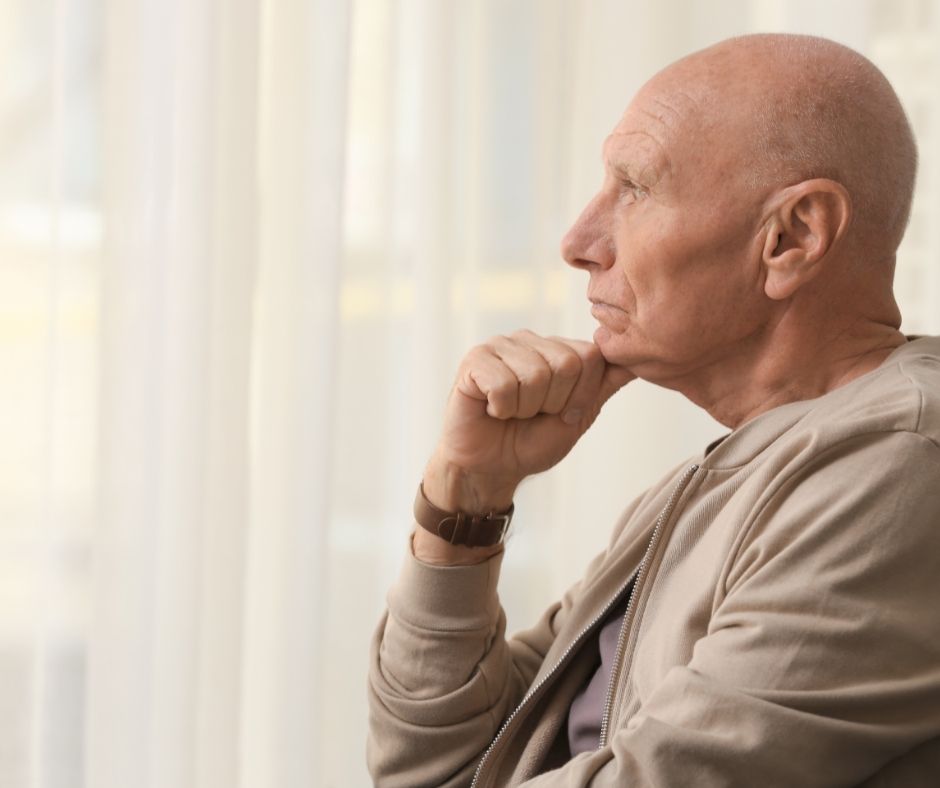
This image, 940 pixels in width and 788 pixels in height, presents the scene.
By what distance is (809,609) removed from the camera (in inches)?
45.3

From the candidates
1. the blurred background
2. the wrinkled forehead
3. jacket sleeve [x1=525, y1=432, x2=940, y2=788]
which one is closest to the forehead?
the wrinkled forehead

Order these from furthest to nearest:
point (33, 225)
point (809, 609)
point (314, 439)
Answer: point (314, 439), point (33, 225), point (809, 609)

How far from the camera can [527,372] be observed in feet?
5.03

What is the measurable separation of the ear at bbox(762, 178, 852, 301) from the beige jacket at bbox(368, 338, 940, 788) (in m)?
0.12

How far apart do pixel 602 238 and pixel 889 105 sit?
31 cm

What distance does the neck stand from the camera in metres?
1.41

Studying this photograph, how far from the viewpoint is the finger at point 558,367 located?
1.53 meters

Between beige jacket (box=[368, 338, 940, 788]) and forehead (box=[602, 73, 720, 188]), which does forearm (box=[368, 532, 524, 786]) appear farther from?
forehead (box=[602, 73, 720, 188])

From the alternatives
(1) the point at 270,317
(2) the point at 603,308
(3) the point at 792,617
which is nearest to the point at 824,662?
(3) the point at 792,617

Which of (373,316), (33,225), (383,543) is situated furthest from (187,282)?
(383,543)

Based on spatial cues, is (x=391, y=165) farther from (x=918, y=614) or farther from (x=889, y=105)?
(x=918, y=614)

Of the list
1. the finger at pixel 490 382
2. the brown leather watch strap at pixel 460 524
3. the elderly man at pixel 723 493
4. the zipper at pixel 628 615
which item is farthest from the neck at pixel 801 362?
the brown leather watch strap at pixel 460 524

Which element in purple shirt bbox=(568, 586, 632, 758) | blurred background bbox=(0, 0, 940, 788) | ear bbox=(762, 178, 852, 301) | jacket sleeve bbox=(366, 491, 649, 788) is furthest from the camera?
blurred background bbox=(0, 0, 940, 788)

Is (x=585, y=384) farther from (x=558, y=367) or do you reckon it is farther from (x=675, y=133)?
(x=675, y=133)
